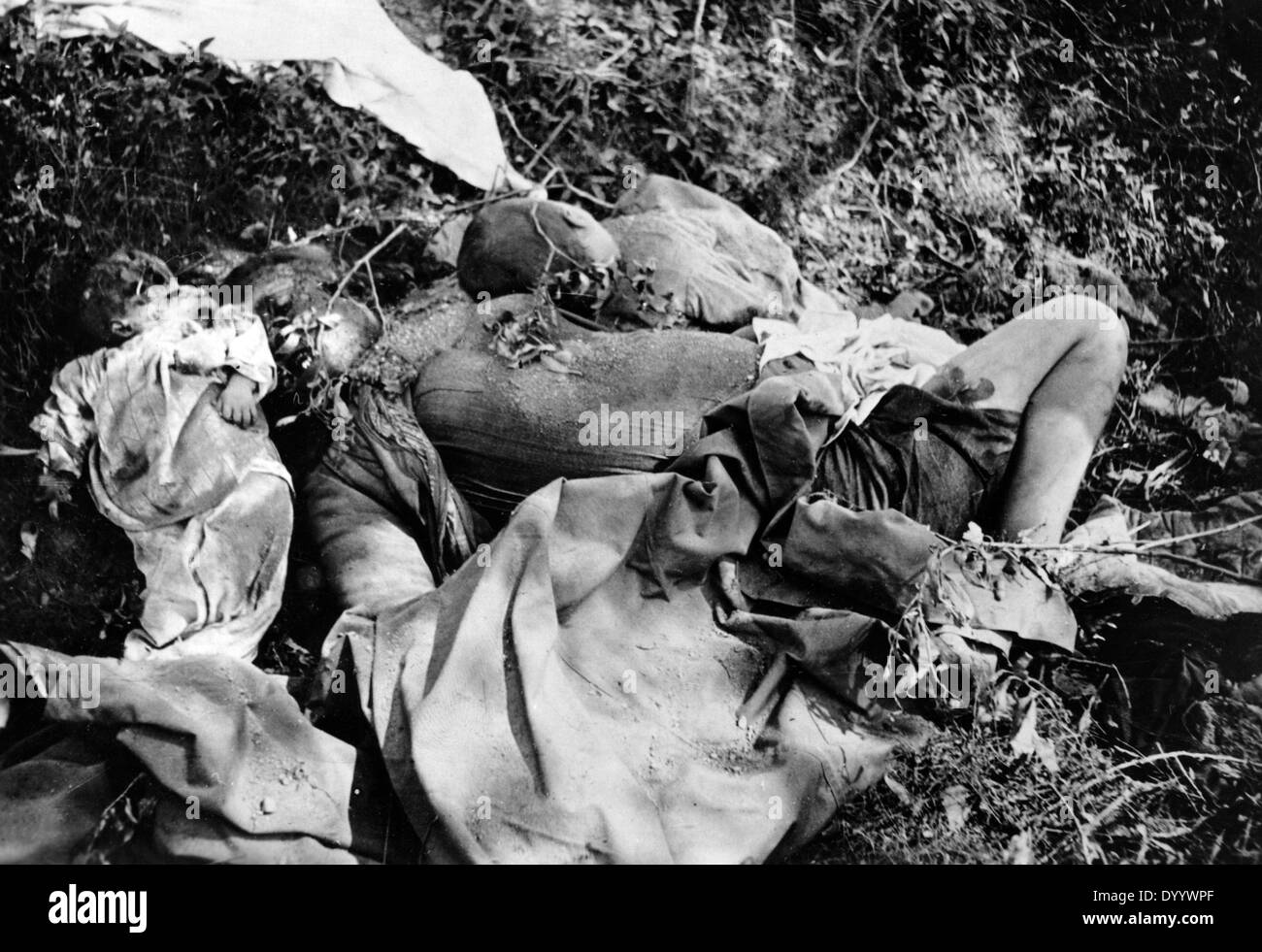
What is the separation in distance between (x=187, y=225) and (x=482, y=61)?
0.89 m

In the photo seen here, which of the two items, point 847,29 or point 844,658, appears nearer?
point 844,658

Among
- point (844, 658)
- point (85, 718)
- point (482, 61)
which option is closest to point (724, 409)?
point (844, 658)

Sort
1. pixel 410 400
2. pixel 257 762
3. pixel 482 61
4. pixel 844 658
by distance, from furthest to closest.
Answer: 1. pixel 482 61
2. pixel 410 400
3. pixel 844 658
4. pixel 257 762

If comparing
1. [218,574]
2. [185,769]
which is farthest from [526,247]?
[185,769]

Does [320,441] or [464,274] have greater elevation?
[464,274]

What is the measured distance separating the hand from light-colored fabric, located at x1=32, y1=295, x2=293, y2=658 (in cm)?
2

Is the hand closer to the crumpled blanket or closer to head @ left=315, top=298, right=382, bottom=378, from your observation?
head @ left=315, top=298, right=382, bottom=378

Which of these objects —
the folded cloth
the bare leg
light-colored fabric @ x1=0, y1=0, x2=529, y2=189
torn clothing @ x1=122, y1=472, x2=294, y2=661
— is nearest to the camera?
torn clothing @ x1=122, y1=472, x2=294, y2=661

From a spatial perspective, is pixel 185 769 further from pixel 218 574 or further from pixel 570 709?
pixel 570 709

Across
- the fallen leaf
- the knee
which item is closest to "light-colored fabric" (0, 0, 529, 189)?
the knee

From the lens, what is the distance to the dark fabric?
143 inches

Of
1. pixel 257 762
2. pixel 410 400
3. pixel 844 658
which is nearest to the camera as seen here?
pixel 257 762

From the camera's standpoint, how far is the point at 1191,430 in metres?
3.85
